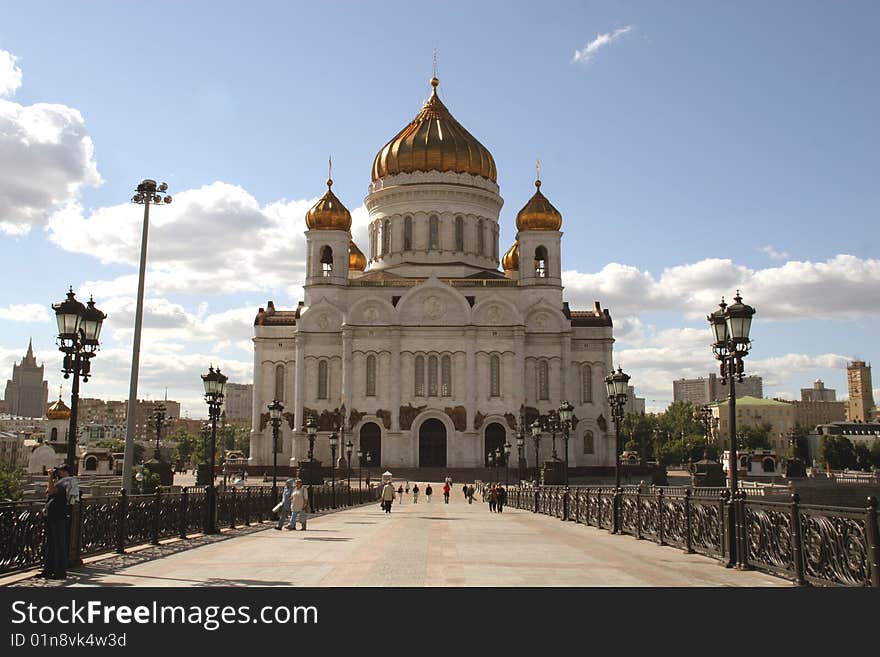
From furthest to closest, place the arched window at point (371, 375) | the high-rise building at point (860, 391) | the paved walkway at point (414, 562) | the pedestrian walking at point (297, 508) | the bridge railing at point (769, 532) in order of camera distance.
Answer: the high-rise building at point (860, 391) → the arched window at point (371, 375) → the pedestrian walking at point (297, 508) → the paved walkway at point (414, 562) → the bridge railing at point (769, 532)

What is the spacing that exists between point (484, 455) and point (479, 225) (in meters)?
18.1

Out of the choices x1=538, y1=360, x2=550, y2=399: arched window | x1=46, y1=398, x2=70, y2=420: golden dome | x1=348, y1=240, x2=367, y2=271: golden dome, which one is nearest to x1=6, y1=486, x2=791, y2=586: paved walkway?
x1=538, y1=360, x2=550, y2=399: arched window

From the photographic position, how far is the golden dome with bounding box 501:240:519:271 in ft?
234

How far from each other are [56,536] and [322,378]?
50910 millimetres

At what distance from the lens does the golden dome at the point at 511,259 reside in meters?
71.2

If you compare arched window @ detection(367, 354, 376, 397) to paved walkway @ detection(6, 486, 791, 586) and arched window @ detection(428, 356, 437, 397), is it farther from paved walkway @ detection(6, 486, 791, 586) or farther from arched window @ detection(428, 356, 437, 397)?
paved walkway @ detection(6, 486, 791, 586)

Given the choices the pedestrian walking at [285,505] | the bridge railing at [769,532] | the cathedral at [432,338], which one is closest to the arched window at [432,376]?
the cathedral at [432,338]

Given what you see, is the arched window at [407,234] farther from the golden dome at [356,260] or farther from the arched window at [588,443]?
the arched window at [588,443]

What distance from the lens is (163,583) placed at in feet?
33.8

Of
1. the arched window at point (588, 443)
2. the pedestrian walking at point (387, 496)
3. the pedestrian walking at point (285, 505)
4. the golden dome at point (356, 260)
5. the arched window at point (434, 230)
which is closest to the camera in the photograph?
the pedestrian walking at point (285, 505)

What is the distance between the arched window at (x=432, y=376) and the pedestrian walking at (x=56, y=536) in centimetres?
4955

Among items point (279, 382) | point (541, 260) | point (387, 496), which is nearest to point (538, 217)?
point (541, 260)

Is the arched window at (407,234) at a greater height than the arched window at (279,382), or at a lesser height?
greater

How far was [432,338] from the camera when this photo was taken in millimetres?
60812
